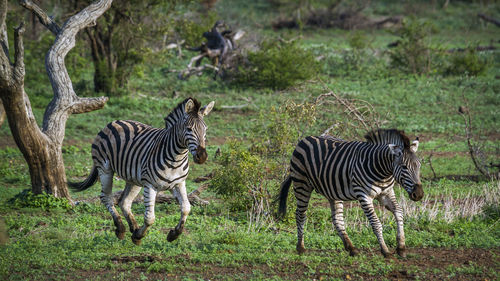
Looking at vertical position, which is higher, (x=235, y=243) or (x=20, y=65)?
(x=20, y=65)

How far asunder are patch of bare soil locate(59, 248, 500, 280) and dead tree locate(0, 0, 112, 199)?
3.87 meters

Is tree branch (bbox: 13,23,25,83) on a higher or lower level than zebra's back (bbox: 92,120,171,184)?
higher

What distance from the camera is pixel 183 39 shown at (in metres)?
25.3

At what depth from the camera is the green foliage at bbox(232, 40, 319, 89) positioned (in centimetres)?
2006

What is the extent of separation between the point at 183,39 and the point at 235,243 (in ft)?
60.9

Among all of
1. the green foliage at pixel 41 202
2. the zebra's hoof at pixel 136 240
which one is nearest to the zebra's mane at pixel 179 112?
the zebra's hoof at pixel 136 240

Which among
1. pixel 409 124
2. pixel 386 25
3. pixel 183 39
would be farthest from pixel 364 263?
pixel 386 25

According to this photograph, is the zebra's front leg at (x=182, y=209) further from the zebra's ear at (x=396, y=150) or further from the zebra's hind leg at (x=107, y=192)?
the zebra's ear at (x=396, y=150)

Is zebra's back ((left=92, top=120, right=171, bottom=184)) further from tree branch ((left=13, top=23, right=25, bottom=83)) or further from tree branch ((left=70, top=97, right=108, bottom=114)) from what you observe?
tree branch ((left=13, top=23, right=25, bottom=83))

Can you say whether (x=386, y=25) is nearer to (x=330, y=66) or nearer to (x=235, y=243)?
(x=330, y=66)

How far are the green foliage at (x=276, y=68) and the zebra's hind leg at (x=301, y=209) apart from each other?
11990mm

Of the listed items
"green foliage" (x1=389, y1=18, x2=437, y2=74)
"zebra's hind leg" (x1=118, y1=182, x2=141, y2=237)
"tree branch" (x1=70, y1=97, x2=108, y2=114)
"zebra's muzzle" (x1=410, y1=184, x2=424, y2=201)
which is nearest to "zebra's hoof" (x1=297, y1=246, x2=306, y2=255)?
"zebra's muzzle" (x1=410, y1=184, x2=424, y2=201)

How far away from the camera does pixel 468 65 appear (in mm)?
21812

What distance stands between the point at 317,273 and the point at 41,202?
5.74 metres
